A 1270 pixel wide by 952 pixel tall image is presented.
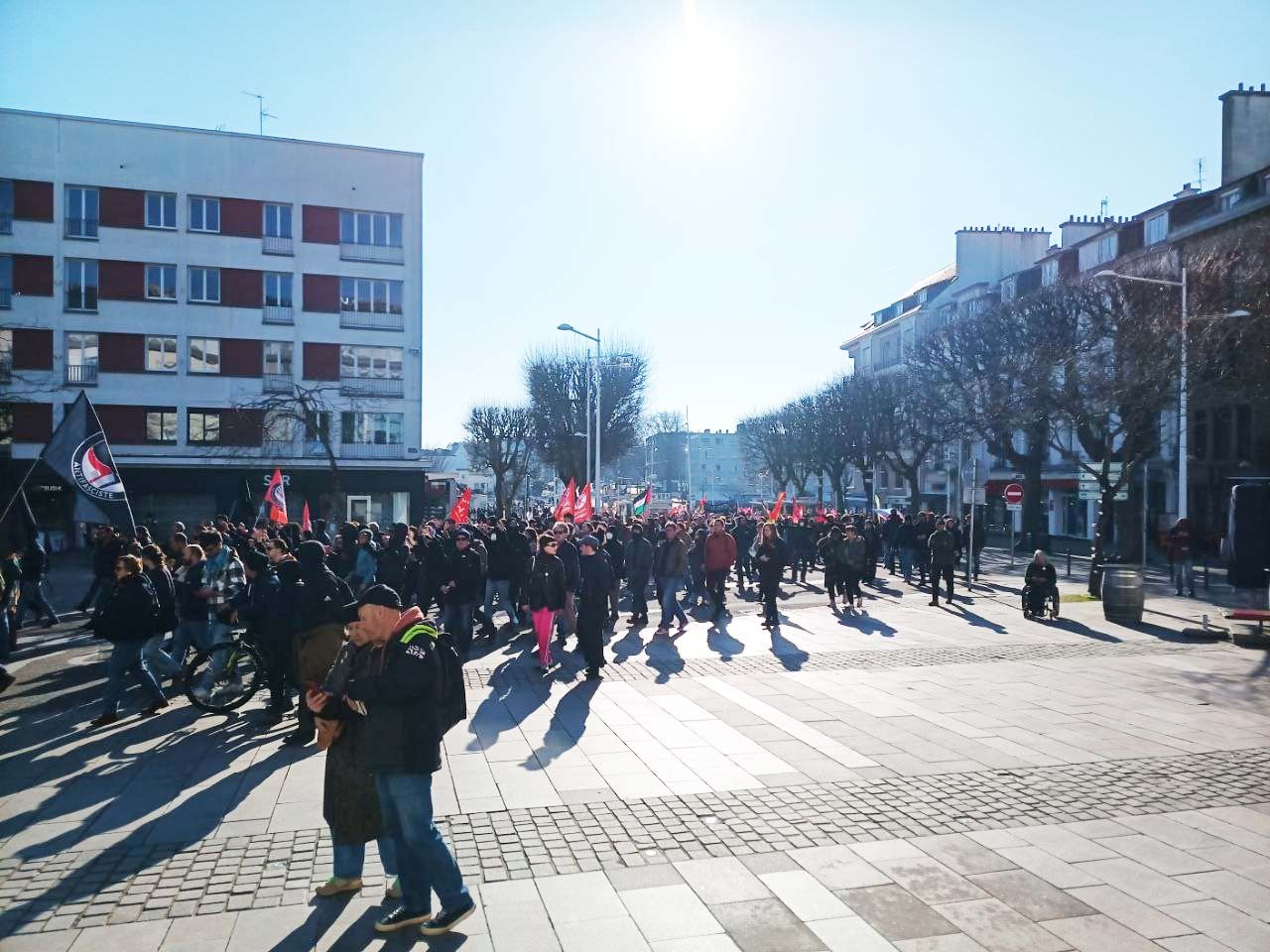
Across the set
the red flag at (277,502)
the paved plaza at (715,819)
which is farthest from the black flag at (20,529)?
the red flag at (277,502)

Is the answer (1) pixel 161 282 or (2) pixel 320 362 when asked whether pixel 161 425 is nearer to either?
(1) pixel 161 282

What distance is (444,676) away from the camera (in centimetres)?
493

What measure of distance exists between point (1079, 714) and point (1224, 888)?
175 inches

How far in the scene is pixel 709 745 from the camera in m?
8.41

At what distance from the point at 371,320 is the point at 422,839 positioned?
4104 centimetres

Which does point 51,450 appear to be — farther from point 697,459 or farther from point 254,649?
point 697,459

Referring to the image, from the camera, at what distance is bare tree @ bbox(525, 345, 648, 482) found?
5616cm

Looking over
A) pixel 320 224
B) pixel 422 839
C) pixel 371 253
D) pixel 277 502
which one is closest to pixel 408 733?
pixel 422 839

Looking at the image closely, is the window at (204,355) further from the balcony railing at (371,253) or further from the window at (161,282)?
the balcony railing at (371,253)

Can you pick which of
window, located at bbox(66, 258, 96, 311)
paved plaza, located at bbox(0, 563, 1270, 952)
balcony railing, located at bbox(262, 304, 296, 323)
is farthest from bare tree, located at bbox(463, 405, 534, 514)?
paved plaza, located at bbox(0, 563, 1270, 952)

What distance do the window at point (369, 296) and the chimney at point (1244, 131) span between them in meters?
35.5

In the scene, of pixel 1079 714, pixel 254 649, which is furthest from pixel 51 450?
pixel 1079 714

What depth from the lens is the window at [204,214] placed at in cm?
4106

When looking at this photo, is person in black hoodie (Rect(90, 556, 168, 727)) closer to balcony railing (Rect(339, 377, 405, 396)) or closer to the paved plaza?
the paved plaza
